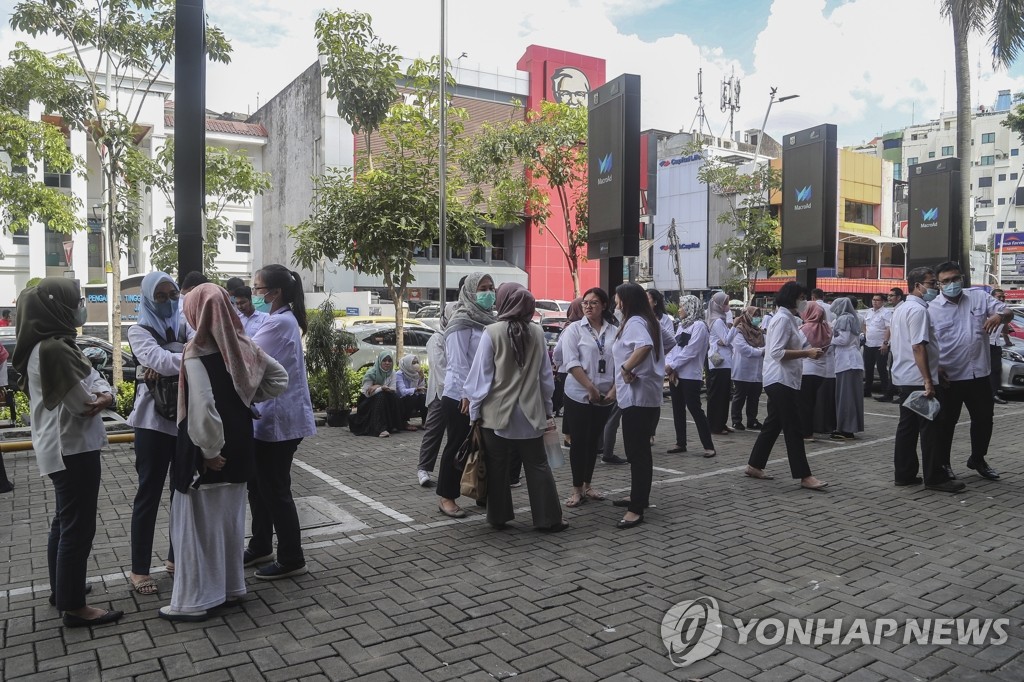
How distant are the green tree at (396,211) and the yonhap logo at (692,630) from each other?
31.7 ft

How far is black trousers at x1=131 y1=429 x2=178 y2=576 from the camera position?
14.8ft

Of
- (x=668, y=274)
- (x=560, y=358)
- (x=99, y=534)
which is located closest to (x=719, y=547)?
(x=560, y=358)

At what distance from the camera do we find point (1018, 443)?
935 centimetres

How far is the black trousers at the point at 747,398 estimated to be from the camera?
34.2 feet

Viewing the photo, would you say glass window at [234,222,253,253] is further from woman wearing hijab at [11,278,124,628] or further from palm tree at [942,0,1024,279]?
woman wearing hijab at [11,278,124,628]

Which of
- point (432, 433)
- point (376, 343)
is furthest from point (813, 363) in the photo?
point (376, 343)

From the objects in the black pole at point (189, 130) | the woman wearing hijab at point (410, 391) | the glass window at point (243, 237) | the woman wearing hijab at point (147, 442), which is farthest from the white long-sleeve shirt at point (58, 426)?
the glass window at point (243, 237)

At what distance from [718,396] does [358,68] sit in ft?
30.7

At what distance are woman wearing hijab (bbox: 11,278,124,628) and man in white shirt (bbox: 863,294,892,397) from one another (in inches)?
476

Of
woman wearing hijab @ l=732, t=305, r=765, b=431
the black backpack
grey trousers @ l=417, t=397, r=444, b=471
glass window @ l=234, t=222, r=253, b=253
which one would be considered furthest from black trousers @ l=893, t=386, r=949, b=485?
glass window @ l=234, t=222, r=253, b=253

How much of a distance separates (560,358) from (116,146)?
31.0ft

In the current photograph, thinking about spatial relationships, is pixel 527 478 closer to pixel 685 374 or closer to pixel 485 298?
pixel 485 298

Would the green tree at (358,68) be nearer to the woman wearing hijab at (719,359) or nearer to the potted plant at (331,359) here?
the potted plant at (331,359)

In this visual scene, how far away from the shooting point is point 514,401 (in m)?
5.51
